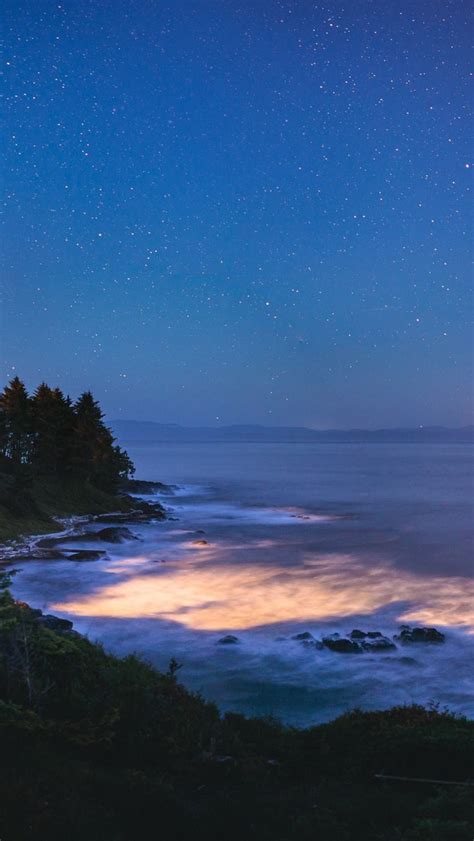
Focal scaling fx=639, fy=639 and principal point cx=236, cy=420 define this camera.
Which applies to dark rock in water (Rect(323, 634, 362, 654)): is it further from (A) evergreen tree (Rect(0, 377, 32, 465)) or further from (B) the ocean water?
(A) evergreen tree (Rect(0, 377, 32, 465))

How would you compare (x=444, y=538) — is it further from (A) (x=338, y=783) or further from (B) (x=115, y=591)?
(A) (x=338, y=783)

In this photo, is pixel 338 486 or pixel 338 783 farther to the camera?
pixel 338 486

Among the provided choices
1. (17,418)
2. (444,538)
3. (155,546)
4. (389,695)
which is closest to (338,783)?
(389,695)

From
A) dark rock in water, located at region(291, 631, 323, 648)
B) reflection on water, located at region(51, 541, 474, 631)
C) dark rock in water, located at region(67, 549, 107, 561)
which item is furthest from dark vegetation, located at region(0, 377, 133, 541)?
dark rock in water, located at region(291, 631, 323, 648)

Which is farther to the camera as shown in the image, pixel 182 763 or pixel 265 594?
pixel 265 594

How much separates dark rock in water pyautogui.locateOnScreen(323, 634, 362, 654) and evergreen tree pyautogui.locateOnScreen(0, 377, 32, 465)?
143 ft

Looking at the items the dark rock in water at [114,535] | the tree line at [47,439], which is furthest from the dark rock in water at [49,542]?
the tree line at [47,439]

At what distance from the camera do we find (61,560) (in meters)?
35.1

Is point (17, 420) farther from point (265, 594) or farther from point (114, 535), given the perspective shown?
point (265, 594)

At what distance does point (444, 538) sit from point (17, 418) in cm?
3934

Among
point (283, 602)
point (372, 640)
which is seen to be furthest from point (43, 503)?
point (372, 640)

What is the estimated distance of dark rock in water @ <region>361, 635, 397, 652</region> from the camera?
73.0 feet

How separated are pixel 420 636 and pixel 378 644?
6.67ft

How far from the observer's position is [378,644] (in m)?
22.5
